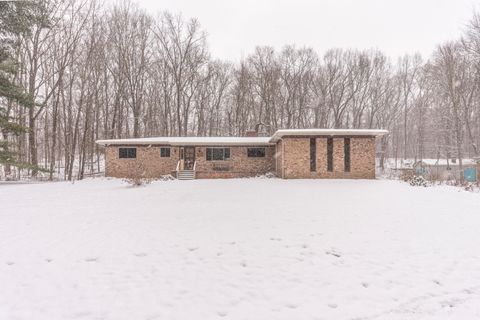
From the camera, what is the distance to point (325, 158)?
16.7 m

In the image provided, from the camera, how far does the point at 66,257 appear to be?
5.02m

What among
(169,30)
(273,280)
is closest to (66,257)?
(273,280)

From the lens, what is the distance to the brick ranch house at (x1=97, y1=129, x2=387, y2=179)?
657 inches

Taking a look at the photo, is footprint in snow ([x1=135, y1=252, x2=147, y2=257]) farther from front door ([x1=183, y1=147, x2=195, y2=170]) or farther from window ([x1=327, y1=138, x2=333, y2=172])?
front door ([x1=183, y1=147, x2=195, y2=170])

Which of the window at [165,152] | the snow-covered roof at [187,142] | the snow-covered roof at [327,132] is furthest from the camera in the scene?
the window at [165,152]

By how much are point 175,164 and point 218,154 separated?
126 inches

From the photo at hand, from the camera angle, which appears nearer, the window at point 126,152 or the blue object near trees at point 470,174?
the window at point 126,152

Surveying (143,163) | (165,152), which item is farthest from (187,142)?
(143,163)

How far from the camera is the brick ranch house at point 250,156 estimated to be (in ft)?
54.7

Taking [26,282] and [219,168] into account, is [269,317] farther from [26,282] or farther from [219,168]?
[219,168]

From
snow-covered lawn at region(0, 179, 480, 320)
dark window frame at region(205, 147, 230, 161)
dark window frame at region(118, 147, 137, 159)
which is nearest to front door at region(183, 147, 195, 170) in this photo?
dark window frame at region(205, 147, 230, 161)

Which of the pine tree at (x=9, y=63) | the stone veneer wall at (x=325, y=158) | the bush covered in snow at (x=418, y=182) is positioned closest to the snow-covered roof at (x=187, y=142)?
the stone veneer wall at (x=325, y=158)

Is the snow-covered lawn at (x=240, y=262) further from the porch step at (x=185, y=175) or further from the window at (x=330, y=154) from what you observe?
the porch step at (x=185, y=175)

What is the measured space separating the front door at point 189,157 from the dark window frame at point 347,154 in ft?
34.7
